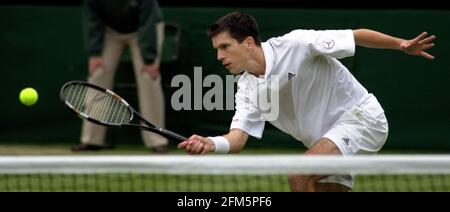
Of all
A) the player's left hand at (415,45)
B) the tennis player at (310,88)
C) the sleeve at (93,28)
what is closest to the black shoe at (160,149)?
the sleeve at (93,28)

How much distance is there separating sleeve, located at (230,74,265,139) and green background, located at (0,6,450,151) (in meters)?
4.01

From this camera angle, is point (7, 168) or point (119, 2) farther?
point (119, 2)

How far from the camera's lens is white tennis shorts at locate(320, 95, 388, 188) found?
5.27 m

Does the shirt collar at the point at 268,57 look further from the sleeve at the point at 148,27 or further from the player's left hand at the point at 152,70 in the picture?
the player's left hand at the point at 152,70

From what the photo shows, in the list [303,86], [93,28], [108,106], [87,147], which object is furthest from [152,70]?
[303,86]

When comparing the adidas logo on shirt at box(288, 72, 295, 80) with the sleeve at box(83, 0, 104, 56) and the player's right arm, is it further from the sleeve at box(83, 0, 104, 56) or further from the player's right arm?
the sleeve at box(83, 0, 104, 56)

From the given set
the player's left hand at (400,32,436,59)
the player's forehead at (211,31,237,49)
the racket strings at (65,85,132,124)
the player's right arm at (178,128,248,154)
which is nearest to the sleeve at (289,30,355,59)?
the player's left hand at (400,32,436,59)

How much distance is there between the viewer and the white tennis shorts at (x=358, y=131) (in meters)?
5.27

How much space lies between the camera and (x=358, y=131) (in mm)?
5332

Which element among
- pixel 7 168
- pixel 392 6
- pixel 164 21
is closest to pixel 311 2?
pixel 392 6

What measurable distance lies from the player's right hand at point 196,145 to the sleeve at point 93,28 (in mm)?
4408

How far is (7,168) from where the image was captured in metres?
4.42
